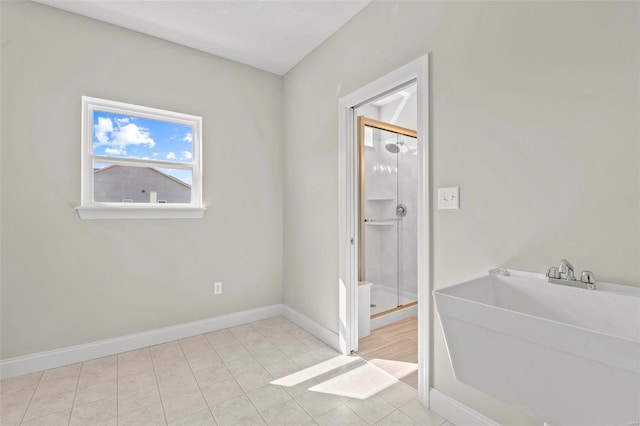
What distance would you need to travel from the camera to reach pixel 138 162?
2.60 m

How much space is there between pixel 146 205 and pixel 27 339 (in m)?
1.25

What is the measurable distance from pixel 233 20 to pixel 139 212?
1.79m

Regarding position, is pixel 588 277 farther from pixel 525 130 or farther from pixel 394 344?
pixel 394 344

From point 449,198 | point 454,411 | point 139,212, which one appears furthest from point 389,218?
point 139,212

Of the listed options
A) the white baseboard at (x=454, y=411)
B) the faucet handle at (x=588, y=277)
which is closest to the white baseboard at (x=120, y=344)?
the white baseboard at (x=454, y=411)

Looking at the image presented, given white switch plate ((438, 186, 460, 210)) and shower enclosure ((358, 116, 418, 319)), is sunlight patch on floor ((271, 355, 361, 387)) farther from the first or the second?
white switch plate ((438, 186, 460, 210))

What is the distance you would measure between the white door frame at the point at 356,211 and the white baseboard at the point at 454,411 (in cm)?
5

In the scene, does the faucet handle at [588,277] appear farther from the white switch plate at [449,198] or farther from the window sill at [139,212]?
the window sill at [139,212]

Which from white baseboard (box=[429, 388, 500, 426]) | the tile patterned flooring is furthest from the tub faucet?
the tile patterned flooring

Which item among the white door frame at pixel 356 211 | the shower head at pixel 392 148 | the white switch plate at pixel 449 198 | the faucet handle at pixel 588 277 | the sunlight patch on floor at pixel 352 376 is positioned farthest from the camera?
the shower head at pixel 392 148

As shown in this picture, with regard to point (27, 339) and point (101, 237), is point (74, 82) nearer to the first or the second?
point (101, 237)

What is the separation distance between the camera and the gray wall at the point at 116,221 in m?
2.13

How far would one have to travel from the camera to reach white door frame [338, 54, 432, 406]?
1.78 m

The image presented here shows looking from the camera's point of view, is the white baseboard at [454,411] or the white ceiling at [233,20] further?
the white ceiling at [233,20]
